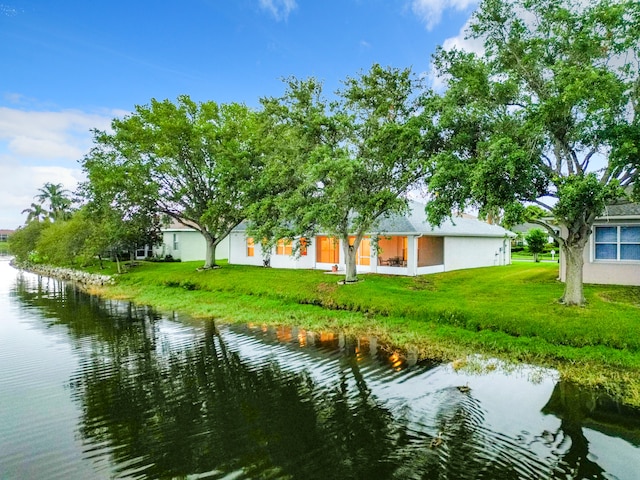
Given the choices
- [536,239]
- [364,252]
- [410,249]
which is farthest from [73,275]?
[536,239]

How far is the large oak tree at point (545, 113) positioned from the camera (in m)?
11.6

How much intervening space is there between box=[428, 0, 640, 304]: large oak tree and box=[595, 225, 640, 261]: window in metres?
5.59

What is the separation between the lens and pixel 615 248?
58.3 ft

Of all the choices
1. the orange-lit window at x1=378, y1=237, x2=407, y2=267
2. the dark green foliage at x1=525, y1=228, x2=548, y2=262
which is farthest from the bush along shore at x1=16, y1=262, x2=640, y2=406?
the dark green foliage at x1=525, y1=228, x2=548, y2=262

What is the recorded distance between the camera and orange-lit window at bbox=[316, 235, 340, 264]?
26328 mm

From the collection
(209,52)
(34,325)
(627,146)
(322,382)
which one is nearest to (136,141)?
(209,52)

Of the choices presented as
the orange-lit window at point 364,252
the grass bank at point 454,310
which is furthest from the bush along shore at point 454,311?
the orange-lit window at point 364,252

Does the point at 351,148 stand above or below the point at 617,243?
above

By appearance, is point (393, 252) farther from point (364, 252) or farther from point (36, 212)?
point (36, 212)

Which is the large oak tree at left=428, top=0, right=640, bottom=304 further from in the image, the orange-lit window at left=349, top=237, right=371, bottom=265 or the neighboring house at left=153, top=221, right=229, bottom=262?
the neighboring house at left=153, top=221, right=229, bottom=262

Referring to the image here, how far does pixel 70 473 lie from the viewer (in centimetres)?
572

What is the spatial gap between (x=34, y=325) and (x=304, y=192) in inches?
520

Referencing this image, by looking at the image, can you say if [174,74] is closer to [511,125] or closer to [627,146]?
[511,125]

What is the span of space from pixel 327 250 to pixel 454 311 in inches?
558
